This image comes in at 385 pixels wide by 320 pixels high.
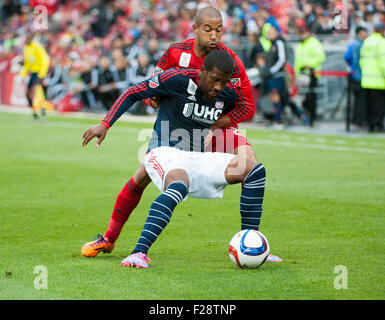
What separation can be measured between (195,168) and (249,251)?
83cm

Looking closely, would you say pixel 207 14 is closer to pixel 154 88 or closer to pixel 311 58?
pixel 154 88

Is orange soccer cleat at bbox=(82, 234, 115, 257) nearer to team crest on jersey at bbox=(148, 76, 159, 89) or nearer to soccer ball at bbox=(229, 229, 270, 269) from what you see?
soccer ball at bbox=(229, 229, 270, 269)

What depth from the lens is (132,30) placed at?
95.8ft

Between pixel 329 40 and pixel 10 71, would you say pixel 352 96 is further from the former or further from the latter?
pixel 10 71

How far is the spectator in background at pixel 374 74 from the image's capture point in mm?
18156

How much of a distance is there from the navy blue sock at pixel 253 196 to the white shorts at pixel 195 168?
0.19 m

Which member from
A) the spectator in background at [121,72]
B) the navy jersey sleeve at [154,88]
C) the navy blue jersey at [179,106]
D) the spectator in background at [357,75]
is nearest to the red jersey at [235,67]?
the navy blue jersey at [179,106]

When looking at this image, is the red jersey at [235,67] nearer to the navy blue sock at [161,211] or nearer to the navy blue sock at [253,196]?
the navy blue sock at [253,196]

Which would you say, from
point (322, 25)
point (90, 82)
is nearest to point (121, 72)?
point (90, 82)

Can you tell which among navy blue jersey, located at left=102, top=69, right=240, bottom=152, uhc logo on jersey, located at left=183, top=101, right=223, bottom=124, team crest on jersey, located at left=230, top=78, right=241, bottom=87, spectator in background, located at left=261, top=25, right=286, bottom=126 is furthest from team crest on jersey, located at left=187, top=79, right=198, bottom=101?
spectator in background, located at left=261, top=25, right=286, bottom=126

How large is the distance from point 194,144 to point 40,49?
62.2ft

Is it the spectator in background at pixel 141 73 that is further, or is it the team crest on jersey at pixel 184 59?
the spectator in background at pixel 141 73

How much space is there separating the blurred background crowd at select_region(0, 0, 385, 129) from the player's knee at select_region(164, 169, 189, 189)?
1460 centimetres

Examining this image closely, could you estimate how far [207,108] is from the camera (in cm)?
635
